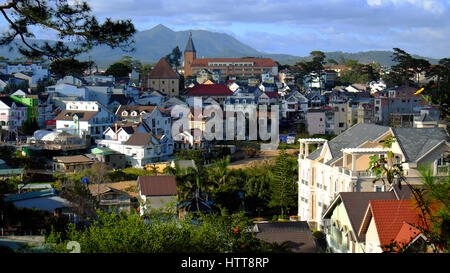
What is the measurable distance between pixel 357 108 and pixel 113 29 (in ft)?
137

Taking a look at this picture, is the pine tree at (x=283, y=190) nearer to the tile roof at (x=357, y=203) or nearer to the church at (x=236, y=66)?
the tile roof at (x=357, y=203)

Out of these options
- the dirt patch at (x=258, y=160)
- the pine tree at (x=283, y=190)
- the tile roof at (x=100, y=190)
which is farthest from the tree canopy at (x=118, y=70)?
the pine tree at (x=283, y=190)

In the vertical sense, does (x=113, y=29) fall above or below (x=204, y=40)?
below

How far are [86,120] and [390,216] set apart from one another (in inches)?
1359

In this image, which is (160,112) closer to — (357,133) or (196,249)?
(357,133)

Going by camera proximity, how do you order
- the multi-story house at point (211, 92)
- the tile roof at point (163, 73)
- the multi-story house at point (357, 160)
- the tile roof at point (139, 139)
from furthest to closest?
1. the tile roof at point (163, 73)
2. the multi-story house at point (211, 92)
3. the tile roof at point (139, 139)
4. the multi-story house at point (357, 160)

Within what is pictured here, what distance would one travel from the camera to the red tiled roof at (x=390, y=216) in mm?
8953

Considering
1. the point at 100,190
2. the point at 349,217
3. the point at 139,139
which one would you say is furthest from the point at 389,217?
the point at 139,139

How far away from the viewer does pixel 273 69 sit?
8781cm

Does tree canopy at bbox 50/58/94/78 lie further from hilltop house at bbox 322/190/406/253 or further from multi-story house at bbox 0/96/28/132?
multi-story house at bbox 0/96/28/132

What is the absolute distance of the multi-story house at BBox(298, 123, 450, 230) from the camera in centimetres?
1664

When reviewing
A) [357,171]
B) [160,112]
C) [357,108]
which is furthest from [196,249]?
[357,108]

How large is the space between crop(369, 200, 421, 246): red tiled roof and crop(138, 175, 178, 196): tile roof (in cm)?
1521

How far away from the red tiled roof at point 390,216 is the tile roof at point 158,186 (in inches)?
599
